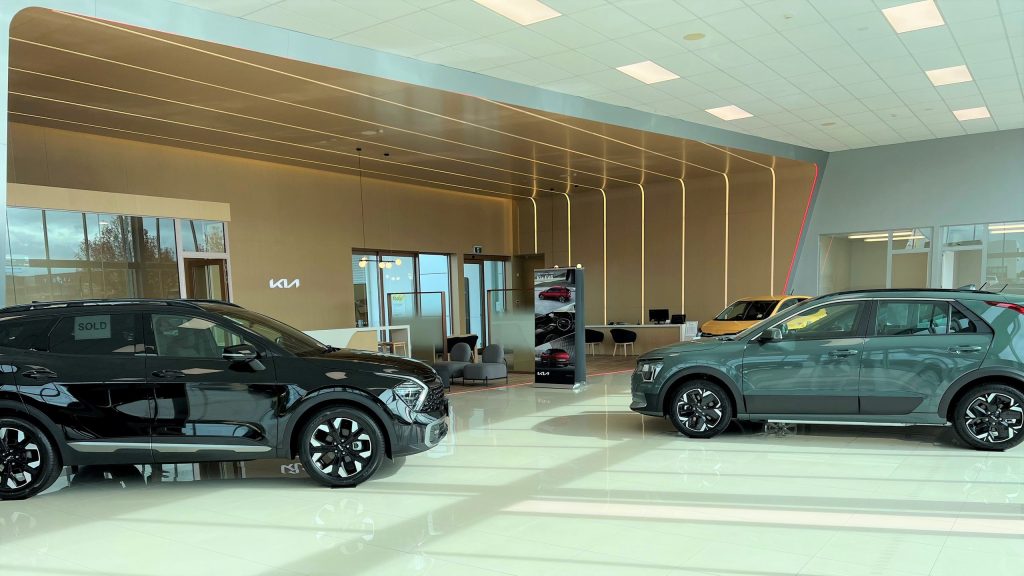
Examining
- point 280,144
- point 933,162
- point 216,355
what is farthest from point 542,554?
point 933,162

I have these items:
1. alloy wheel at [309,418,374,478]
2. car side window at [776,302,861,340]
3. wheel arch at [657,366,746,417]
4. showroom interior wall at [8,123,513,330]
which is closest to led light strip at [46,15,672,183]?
showroom interior wall at [8,123,513,330]

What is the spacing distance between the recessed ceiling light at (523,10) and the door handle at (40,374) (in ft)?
15.8

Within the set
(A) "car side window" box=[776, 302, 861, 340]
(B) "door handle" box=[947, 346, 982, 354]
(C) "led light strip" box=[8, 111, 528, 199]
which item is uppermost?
(C) "led light strip" box=[8, 111, 528, 199]

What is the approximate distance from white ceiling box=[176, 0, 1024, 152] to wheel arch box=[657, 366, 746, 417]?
11.8 ft

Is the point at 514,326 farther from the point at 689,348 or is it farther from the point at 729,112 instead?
the point at 689,348

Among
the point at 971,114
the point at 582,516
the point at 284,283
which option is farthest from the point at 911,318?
the point at 284,283

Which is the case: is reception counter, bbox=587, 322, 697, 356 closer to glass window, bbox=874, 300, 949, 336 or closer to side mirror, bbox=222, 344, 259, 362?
glass window, bbox=874, 300, 949, 336

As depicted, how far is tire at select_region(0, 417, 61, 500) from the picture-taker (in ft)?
16.7

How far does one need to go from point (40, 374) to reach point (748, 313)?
1129 centimetres

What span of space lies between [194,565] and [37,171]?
8.89 metres

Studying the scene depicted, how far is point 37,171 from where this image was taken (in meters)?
10.1

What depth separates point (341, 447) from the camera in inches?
206

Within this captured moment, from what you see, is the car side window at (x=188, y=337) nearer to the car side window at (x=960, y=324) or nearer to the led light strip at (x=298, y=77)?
the led light strip at (x=298, y=77)

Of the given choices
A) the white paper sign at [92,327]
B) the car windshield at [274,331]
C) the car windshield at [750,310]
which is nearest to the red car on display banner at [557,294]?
the car windshield at [750,310]
